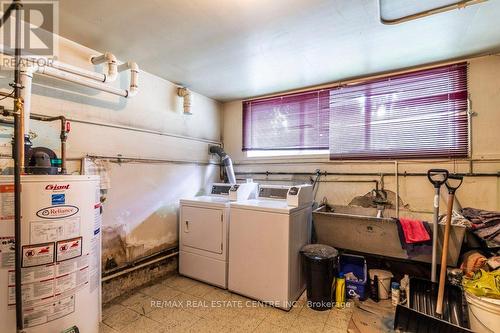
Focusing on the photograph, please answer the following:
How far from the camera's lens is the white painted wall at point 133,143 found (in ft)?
7.13

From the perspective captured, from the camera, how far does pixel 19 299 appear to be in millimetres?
1351

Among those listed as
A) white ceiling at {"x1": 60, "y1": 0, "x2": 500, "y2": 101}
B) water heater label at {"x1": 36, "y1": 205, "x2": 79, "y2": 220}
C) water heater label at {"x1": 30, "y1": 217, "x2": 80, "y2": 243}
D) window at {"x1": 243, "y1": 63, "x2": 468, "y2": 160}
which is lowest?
water heater label at {"x1": 30, "y1": 217, "x2": 80, "y2": 243}

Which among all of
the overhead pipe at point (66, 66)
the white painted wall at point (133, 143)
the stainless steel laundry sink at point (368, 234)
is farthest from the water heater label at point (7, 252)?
the stainless steel laundry sink at point (368, 234)

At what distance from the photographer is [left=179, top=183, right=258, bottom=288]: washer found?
2799mm

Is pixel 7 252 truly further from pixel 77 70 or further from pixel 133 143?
pixel 133 143

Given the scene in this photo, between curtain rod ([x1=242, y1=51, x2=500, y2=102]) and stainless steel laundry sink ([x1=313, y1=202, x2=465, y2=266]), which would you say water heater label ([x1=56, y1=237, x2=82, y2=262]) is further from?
curtain rod ([x1=242, y1=51, x2=500, y2=102])

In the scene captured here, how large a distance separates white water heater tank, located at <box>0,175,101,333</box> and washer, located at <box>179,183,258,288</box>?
4.42 ft

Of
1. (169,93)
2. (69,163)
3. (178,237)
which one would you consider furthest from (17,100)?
(178,237)

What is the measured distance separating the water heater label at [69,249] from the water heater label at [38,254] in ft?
0.11

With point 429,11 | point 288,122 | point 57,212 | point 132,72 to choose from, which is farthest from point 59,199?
point 288,122

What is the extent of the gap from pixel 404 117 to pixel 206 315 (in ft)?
10.1

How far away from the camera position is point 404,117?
9.44 ft

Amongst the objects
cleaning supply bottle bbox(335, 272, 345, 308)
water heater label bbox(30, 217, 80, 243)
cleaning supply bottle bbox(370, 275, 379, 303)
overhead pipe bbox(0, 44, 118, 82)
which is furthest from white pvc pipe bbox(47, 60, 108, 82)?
cleaning supply bottle bbox(370, 275, 379, 303)

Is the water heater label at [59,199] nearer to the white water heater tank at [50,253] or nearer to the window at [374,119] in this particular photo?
the white water heater tank at [50,253]
